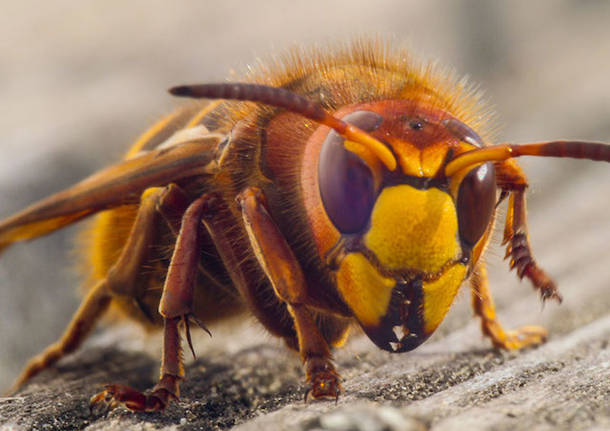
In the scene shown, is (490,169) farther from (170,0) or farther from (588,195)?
(170,0)

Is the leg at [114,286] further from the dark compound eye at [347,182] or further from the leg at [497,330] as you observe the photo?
the leg at [497,330]

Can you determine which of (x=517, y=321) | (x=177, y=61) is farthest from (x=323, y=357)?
(x=177, y=61)

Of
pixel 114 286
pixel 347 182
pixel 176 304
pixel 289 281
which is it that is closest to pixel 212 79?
pixel 114 286

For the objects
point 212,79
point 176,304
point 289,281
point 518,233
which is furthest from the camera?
point 212,79

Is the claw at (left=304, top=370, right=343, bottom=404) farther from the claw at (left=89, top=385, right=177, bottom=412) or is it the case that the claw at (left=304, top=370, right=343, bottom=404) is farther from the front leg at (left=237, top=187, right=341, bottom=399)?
the claw at (left=89, top=385, right=177, bottom=412)

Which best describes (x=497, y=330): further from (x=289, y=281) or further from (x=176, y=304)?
(x=176, y=304)
